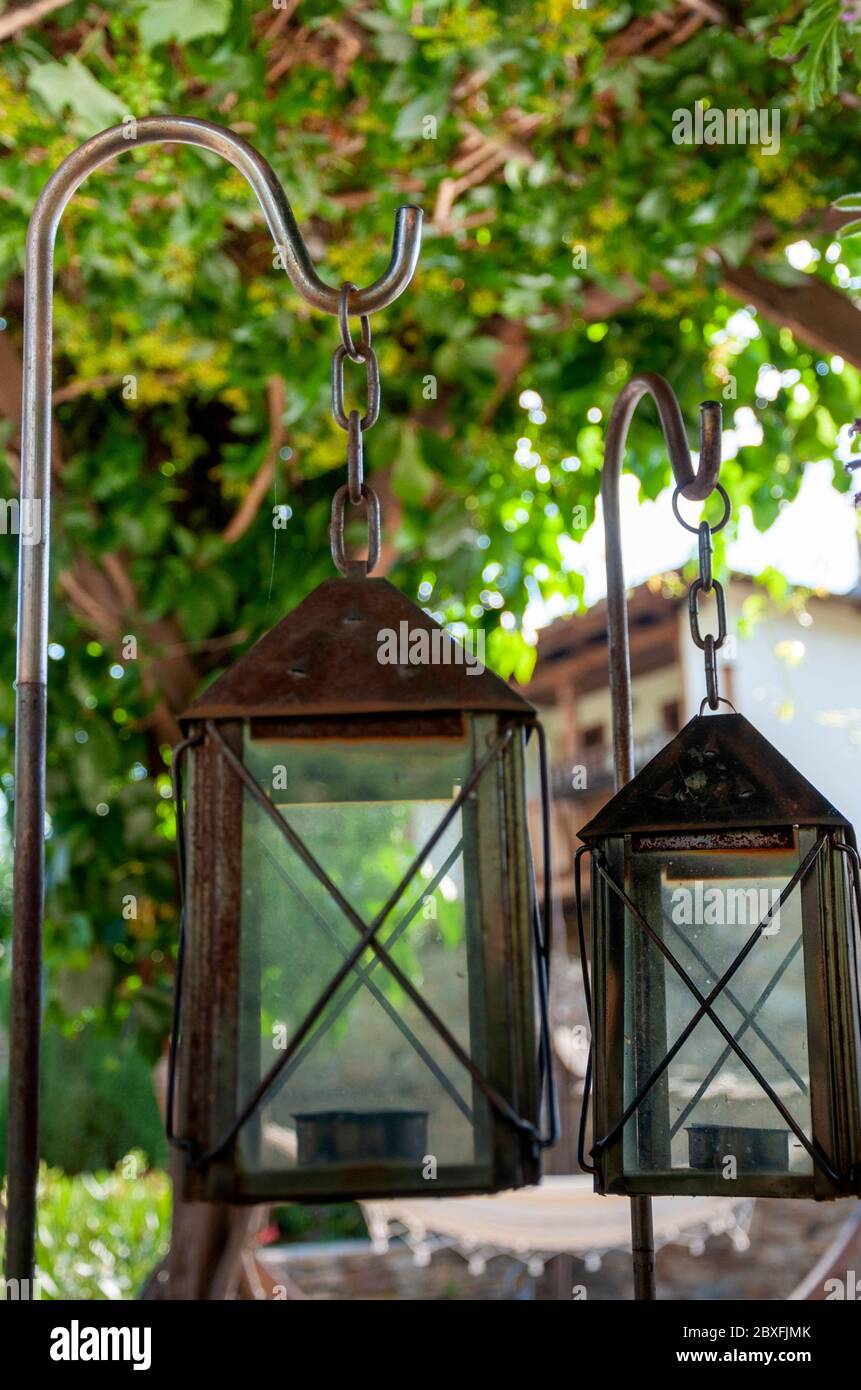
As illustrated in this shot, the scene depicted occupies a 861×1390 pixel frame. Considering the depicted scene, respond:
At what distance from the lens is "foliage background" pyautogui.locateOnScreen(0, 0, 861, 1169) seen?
5.20 feet

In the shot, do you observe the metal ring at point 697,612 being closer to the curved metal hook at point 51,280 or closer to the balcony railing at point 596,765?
the curved metal hook at point 51,280

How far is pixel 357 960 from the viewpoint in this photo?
25.0 inches

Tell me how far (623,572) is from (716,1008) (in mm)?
336

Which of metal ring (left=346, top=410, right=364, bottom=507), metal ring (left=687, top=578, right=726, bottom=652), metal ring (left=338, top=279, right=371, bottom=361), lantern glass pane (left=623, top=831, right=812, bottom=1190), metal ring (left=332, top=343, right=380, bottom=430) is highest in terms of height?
metal ring (left=338, top=279, right=371, bottom=361)

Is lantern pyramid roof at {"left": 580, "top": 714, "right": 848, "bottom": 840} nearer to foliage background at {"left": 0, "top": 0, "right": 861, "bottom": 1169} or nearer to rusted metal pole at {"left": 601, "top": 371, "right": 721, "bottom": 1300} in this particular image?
rusted metal pole at {"left": 601, "top": 371, "right": 721, "bottom": 1300}

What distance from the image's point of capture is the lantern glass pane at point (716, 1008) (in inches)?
28.8

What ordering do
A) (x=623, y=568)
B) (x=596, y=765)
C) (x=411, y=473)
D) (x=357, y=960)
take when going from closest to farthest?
(x=357, y=960) → (x=623, y=568) → (x=411, y=473) → (x=596, y=765)

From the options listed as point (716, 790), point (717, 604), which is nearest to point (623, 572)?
point (717, 604)

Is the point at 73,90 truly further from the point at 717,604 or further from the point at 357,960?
the point at 357,960

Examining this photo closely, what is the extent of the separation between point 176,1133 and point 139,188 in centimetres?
137

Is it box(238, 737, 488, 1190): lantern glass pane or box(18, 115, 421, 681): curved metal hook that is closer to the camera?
box(238, 737, 488, 1190): lantern glass pane

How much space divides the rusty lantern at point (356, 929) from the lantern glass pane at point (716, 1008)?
117 millimetres

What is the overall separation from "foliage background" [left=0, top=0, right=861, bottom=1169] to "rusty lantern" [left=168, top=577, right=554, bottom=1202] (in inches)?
37.6

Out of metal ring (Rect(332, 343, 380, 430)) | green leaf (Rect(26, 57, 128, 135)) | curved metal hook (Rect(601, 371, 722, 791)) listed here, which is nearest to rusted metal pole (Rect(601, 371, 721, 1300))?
curved metal hook (Rect(601, 371, 722, 791))
